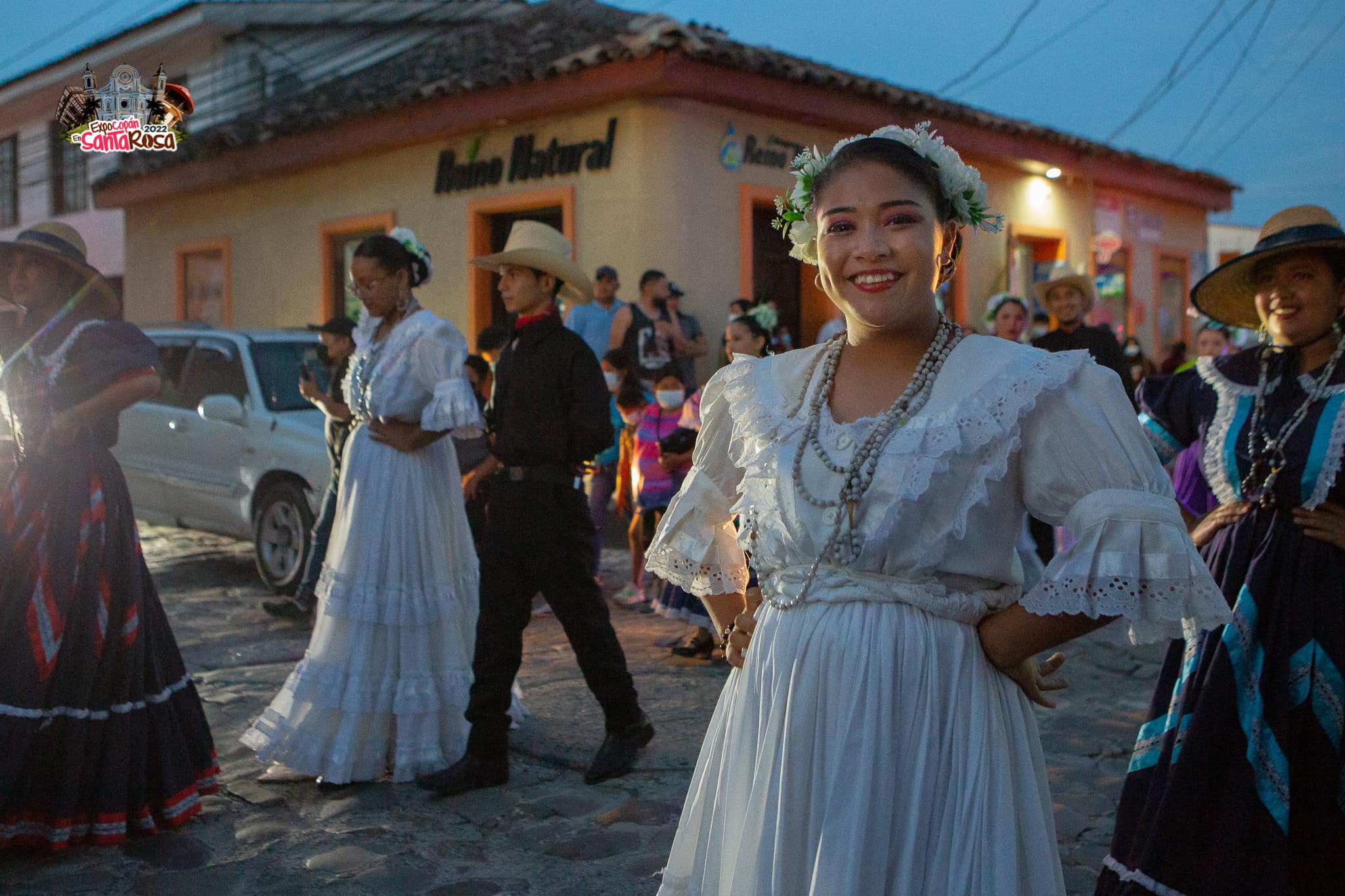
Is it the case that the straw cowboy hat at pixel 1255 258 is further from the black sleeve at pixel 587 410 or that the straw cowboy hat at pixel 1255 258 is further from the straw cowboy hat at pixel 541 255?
the straw cowboy hat at pixel 541 255

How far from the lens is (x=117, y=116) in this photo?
975cm

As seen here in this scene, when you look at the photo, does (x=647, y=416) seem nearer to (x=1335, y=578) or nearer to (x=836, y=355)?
(x=1335, y=578)

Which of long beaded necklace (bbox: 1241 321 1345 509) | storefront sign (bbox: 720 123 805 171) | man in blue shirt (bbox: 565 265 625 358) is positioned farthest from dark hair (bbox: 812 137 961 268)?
storefront sign (bbox: 720 123 805 171)

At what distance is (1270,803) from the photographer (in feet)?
10.1

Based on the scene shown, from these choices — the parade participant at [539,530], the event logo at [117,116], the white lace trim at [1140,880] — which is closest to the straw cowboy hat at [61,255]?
the parade participant at [539,530]

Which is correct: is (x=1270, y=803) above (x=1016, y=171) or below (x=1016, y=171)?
below

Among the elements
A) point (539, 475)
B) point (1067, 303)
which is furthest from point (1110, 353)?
point (539, 475)

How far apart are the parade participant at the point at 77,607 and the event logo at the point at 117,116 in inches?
142

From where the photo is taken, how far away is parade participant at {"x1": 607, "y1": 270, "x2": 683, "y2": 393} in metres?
10.3

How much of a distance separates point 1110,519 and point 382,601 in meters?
3.44

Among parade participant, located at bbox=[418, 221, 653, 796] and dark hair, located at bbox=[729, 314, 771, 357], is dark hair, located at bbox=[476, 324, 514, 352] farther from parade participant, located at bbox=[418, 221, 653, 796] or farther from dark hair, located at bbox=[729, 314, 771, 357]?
parade participant, located at bbox=[418, 221, 653, 796]

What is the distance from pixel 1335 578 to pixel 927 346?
1.71 m

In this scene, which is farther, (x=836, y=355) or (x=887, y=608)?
(x=836, y=355)

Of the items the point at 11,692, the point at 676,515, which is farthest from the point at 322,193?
the point at 676,515
